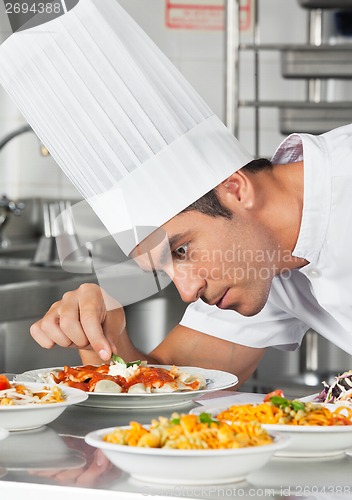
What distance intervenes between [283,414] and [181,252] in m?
0.52

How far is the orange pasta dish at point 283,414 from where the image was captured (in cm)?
105

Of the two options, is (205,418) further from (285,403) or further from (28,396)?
(28,396)

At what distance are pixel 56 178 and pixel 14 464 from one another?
3.57 meters

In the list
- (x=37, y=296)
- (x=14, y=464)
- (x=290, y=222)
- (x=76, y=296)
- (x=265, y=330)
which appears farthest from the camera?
(x=37, y=296)

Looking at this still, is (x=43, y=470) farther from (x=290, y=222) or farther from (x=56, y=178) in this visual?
(x=56, y=178)

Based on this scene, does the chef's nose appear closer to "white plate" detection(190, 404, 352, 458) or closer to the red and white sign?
"white plate" detection(190, 404, 352, 458)

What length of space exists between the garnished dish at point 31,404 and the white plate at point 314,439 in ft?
0.96

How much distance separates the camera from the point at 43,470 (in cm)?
101

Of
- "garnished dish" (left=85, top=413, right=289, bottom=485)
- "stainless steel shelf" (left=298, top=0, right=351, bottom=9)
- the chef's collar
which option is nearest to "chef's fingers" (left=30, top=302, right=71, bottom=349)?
the chef's collar

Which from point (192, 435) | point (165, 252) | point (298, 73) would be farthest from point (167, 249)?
point (298, 73)

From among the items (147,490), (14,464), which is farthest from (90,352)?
(147,490)

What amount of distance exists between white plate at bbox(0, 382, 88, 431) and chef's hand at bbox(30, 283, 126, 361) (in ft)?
0.97

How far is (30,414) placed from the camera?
1175mm

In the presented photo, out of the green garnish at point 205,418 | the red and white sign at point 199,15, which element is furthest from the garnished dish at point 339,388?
the red and white sign at point 199,15
